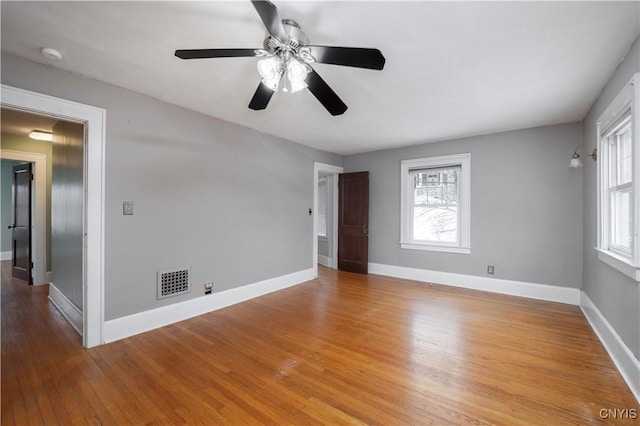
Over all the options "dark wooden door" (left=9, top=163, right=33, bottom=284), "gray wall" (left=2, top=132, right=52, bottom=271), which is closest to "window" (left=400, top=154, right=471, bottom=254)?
"gray wall" (left=2, top=132, right=52, bottom=271)

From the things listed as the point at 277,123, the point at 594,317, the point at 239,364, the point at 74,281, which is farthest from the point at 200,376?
the point at 594,317

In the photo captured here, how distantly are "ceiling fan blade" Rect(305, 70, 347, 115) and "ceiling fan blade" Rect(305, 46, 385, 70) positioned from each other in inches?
6.6

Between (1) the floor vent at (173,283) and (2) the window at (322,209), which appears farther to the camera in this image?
(2) the window at (322,209)

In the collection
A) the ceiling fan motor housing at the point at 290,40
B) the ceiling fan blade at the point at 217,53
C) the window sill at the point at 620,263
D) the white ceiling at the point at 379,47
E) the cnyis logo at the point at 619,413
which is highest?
the white ceiling at the point at 379,47

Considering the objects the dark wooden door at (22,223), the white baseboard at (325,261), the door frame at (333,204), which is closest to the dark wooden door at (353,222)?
the door frame at (333,204)

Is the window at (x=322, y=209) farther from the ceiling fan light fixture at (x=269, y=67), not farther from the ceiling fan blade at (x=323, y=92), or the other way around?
the ceiling fan light fixture at (x=269, y=67)

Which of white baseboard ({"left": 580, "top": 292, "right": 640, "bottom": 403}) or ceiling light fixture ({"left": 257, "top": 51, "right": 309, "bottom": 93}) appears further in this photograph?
white baseboard ({"left": 580, "top": 292, "right": 640, "bottom": 403})

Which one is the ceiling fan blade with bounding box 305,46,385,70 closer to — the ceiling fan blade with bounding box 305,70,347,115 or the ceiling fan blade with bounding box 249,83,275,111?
the ceiling fan blade with bounding box 305,70,347,115

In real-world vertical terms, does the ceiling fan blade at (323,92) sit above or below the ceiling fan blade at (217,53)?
below

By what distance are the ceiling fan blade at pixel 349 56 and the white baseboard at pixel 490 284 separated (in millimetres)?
4022

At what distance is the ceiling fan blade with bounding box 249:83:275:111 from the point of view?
6.60 feet

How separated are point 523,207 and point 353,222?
111 inches

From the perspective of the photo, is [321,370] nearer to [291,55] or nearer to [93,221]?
[291,55]

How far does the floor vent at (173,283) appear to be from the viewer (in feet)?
9.85
